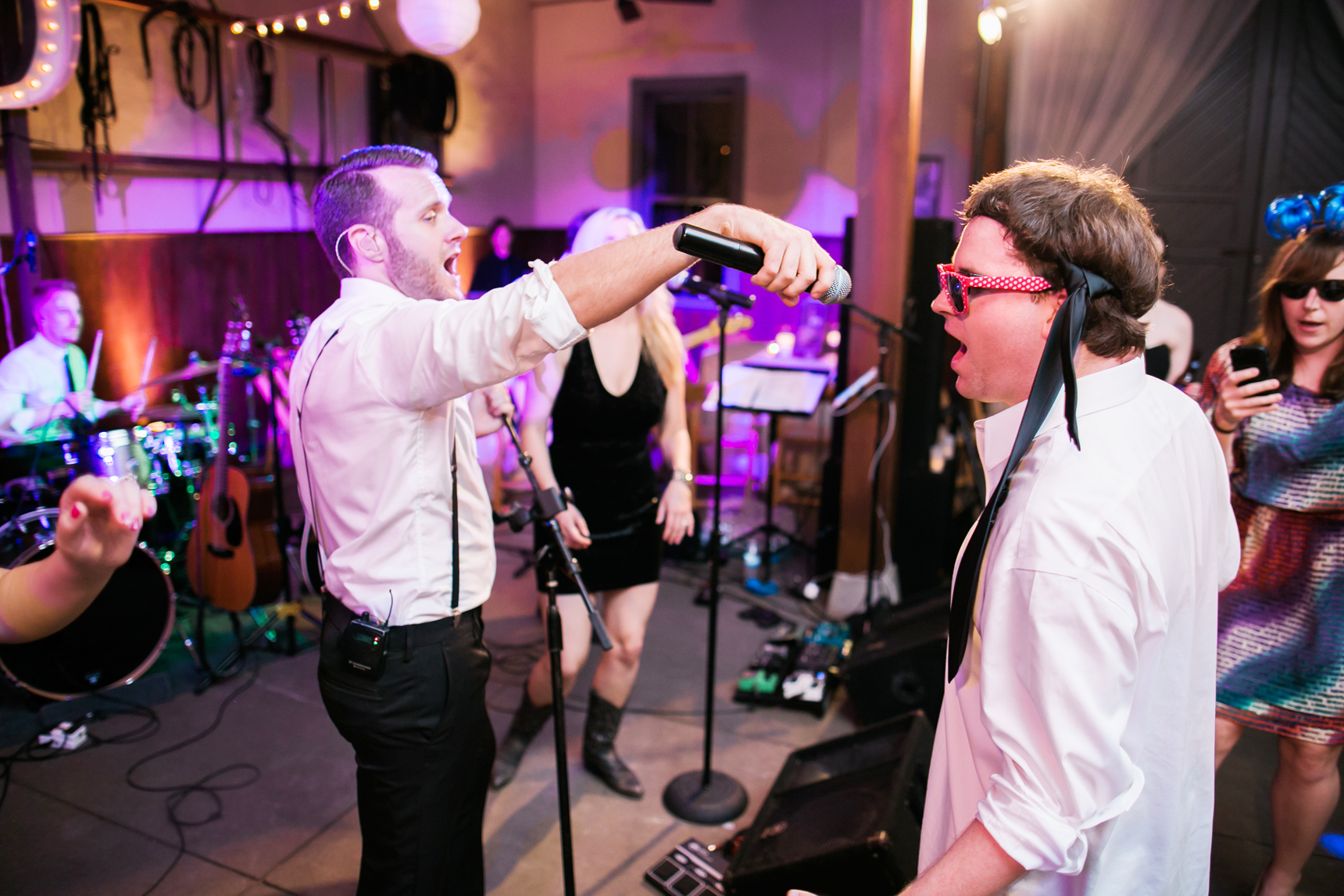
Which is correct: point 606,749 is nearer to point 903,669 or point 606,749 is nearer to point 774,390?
point 903,669

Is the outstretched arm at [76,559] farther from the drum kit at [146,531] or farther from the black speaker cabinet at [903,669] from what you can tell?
the black speaker cabinet at [903,669]

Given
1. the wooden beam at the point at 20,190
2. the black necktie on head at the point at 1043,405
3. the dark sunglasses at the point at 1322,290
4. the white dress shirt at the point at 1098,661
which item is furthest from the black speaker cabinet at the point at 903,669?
the wooden beam at the point at 20,190

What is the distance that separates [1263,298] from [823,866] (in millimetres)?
1862

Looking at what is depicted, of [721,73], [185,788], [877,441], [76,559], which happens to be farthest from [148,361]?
[721,73]

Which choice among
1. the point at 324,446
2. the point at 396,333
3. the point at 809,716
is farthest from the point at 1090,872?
the point at 809,716

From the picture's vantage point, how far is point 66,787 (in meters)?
2.84

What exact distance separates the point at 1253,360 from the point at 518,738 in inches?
95.9

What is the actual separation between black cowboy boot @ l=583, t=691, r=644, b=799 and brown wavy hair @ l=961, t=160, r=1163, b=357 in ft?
7.05

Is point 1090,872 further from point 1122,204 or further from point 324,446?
point 324,446

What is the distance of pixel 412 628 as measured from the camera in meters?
1.59

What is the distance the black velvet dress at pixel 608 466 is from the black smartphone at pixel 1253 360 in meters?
1.61

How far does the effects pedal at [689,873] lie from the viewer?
234cm

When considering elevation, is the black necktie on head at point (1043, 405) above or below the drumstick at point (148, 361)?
above

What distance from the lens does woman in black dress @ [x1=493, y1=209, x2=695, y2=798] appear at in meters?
2.67
